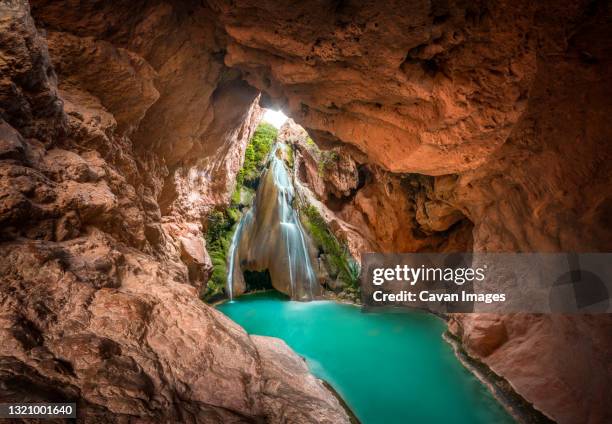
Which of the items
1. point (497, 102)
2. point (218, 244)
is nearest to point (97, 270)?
point (497, 102)

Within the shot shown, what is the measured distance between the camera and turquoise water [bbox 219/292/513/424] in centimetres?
558

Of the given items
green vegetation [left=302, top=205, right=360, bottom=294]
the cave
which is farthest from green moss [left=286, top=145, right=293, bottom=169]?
the cave

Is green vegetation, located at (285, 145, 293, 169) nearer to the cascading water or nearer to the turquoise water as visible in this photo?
the cascading water

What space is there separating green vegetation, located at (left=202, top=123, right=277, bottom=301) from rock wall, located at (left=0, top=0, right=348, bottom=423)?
8922 mm

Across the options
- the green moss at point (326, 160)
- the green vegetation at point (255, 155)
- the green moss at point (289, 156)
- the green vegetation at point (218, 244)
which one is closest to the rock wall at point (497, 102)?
the green moss at point (326, 160)

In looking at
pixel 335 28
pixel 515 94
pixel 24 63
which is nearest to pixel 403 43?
pixel 335 28

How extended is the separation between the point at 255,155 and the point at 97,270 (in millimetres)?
15288

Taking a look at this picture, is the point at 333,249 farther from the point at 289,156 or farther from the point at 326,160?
the point at 289,156

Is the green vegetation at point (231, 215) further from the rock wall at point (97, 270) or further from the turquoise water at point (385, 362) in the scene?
the rock wall at point (97, 270)

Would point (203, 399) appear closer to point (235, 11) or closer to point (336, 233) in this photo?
point (235, 11)

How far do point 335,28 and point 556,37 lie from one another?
96.3 inches

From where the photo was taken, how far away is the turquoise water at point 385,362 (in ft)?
18.3

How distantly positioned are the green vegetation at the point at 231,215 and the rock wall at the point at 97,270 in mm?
8922

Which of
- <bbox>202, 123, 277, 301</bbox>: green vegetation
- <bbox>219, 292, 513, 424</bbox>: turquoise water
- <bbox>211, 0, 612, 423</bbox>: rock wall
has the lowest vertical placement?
<bbox>219, 292, 513, 424</bbox>: turquoise water
